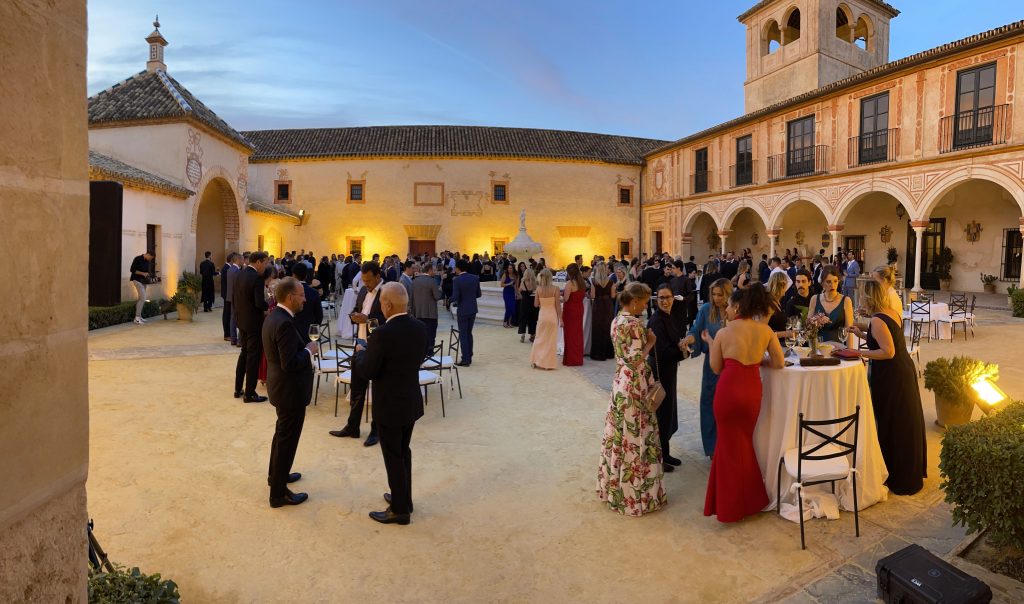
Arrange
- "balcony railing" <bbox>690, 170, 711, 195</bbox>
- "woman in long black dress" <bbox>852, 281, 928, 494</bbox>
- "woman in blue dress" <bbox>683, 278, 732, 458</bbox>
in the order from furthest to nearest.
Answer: "balcony railing" <bbox>690, 170, 711, 195</bbox> < "woman in blue dress" <bbox>683, 278, 732, 458</bbox> < "woman in long black dress" <bbox>852, 281, 928, 494</bbox>

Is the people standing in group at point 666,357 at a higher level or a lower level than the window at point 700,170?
lower

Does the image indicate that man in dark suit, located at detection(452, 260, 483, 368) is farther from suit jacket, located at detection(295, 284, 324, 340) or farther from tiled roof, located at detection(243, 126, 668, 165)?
tiled roof, located at detection(243, 126, 668, 165)

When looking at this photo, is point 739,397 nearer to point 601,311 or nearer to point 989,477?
point 989,477

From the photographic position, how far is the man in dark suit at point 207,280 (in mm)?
15094

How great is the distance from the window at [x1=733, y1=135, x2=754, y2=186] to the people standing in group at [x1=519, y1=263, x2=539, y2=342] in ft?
47.0

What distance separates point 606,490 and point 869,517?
1.80 meters

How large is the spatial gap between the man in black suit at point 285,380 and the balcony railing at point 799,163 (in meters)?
19.5

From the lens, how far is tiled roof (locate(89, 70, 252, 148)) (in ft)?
A: 53.1

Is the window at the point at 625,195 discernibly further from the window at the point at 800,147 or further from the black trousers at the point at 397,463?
the black trousers at the point at 397,463

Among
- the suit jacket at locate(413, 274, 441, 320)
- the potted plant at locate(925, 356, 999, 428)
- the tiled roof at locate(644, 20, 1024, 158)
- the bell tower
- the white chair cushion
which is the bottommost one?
the white chair cushion

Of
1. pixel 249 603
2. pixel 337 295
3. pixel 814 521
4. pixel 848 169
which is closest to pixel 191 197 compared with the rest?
pixel 337 295

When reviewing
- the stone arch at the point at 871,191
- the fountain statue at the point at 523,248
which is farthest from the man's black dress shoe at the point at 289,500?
the stone arch at the point at 871,191

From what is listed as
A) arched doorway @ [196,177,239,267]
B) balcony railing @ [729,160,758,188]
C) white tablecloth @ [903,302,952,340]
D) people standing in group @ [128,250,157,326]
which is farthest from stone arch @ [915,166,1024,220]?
arched doorway @ [196,177,239,267]

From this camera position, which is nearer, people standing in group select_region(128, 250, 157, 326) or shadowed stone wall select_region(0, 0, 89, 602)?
shadowed stone wall select_region(0, 0, 89, 602)
